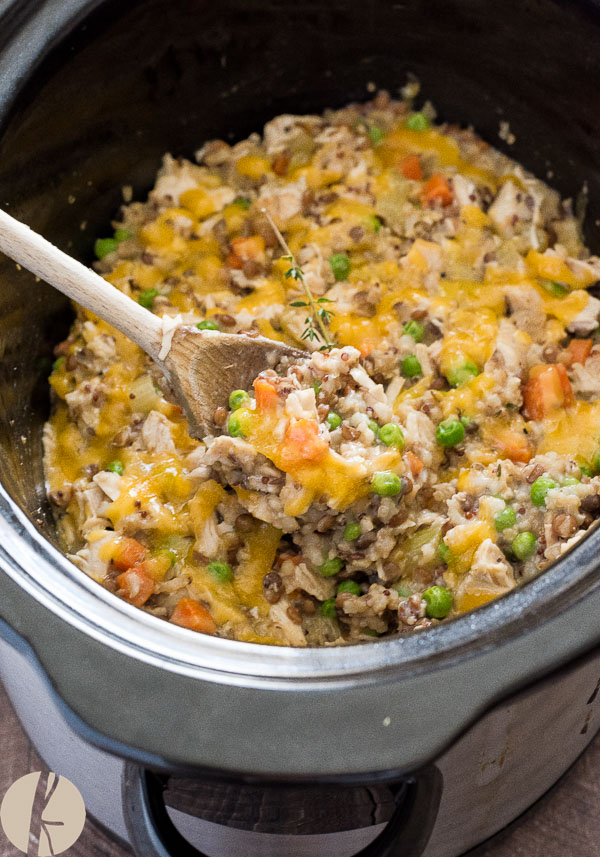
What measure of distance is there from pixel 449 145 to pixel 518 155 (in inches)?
10.8

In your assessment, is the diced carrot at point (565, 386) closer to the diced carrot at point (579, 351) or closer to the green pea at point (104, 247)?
the diced carrot at point (579, 351)

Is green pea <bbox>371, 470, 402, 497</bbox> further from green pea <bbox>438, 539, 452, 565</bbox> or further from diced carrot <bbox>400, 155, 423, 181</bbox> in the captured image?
Answer: diced carrot <bbox>400, 155, 423, 181</bbox>

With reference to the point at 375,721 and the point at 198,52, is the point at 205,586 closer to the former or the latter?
the point at 375,721

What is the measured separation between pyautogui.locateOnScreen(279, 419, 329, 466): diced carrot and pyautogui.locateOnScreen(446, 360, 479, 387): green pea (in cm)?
71

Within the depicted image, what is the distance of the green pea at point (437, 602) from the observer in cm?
242

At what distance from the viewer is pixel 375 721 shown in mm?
1639

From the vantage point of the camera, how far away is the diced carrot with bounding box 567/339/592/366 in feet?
9.82

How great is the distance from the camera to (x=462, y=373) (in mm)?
2865

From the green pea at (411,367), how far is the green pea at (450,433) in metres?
0.24

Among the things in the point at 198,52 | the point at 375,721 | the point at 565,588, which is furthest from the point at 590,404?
the point at 198,52

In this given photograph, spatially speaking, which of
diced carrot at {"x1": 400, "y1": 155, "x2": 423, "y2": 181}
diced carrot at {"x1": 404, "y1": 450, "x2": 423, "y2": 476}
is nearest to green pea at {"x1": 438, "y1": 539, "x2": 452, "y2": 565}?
diced carrot at {"x1": 404, "y1": 450, "x2": 423, "y2": 476}

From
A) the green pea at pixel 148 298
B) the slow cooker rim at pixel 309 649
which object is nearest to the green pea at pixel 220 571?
the slow cooker rim at pixel 309 649

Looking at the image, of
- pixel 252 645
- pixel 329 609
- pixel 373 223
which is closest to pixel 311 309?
pixel 373 223

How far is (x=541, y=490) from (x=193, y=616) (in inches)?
41.4
